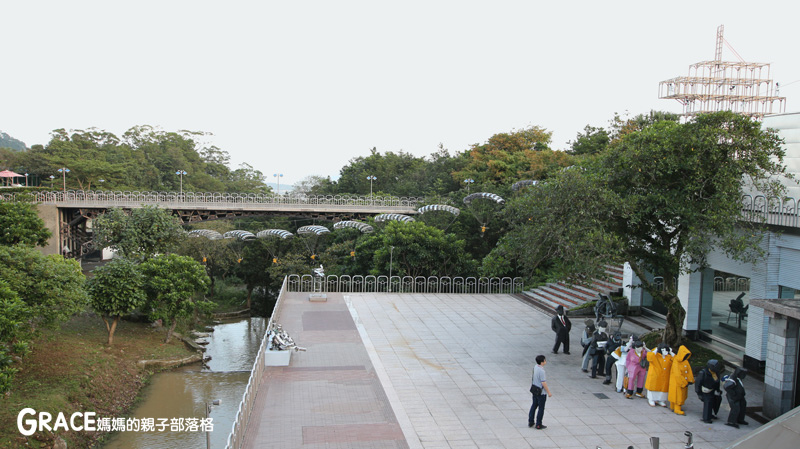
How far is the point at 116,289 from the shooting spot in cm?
1742

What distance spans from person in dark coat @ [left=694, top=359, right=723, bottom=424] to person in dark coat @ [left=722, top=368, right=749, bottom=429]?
223mm

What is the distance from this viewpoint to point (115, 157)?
51688mm

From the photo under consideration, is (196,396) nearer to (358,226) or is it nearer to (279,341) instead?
(279,341)

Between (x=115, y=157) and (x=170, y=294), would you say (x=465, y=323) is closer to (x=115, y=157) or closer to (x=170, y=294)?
(x=170, y=294)

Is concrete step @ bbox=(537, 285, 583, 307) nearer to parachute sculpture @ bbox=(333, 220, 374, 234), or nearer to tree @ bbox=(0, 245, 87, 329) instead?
parachute sculpture @ bbox=(333, 220, 374, 234)

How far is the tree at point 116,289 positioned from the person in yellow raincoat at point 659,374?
14.4 meters

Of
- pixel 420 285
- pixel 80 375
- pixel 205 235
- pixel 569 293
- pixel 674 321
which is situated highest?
pixel 205 235

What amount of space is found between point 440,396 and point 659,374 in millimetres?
3914

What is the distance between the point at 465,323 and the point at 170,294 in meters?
9.42

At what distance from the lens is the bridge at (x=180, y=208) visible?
108 feet

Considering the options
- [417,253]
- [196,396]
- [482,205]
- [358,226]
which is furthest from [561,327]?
[358,226]

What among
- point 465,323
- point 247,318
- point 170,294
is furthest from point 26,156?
point 465,323

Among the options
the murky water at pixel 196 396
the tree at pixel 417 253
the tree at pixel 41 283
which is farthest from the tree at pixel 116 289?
the tree at pixel 417 253

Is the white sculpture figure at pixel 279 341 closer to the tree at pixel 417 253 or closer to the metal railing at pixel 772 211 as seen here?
the tree at pixel 417 253
